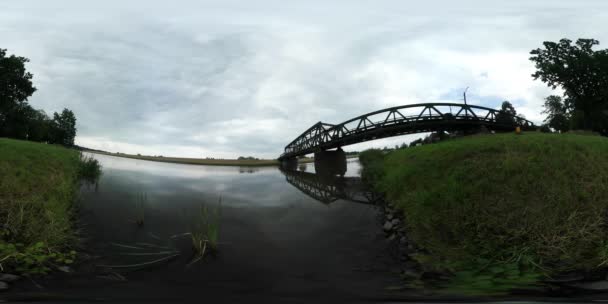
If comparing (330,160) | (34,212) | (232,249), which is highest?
(330,160)

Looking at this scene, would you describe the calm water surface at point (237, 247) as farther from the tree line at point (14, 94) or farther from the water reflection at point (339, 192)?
the tree line at point (14, 94)

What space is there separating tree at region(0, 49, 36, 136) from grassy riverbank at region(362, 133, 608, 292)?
4447 cm

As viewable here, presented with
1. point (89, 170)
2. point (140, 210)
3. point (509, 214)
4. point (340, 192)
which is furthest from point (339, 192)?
point (89, 170)

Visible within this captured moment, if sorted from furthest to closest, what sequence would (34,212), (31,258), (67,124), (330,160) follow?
(67,124) → (330,160) → (34,212) → (31,258)

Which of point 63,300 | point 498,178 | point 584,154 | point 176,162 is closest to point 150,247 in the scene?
point 63,300

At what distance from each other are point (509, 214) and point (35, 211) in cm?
1081

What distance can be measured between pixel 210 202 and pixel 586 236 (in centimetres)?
933

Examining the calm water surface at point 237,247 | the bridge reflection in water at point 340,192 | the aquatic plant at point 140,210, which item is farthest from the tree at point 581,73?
the aquatic plant at point 140,210

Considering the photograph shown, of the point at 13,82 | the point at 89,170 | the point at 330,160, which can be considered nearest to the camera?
the point at 89,170

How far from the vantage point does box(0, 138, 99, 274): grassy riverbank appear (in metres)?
5.19

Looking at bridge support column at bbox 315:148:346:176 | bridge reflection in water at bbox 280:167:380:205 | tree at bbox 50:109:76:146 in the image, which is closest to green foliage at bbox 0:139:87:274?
bridge reflection in water at bbox 280:167:380:205

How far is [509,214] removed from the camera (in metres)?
6.09

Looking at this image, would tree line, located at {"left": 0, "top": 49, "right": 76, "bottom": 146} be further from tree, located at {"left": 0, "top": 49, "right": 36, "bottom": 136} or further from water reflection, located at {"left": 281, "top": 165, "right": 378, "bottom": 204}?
water reflection, located at {"left": 281, "top": 165, "right": 378, "bottom": 204}

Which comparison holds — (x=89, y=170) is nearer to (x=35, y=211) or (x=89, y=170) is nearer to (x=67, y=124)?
(x=35, y=211)
